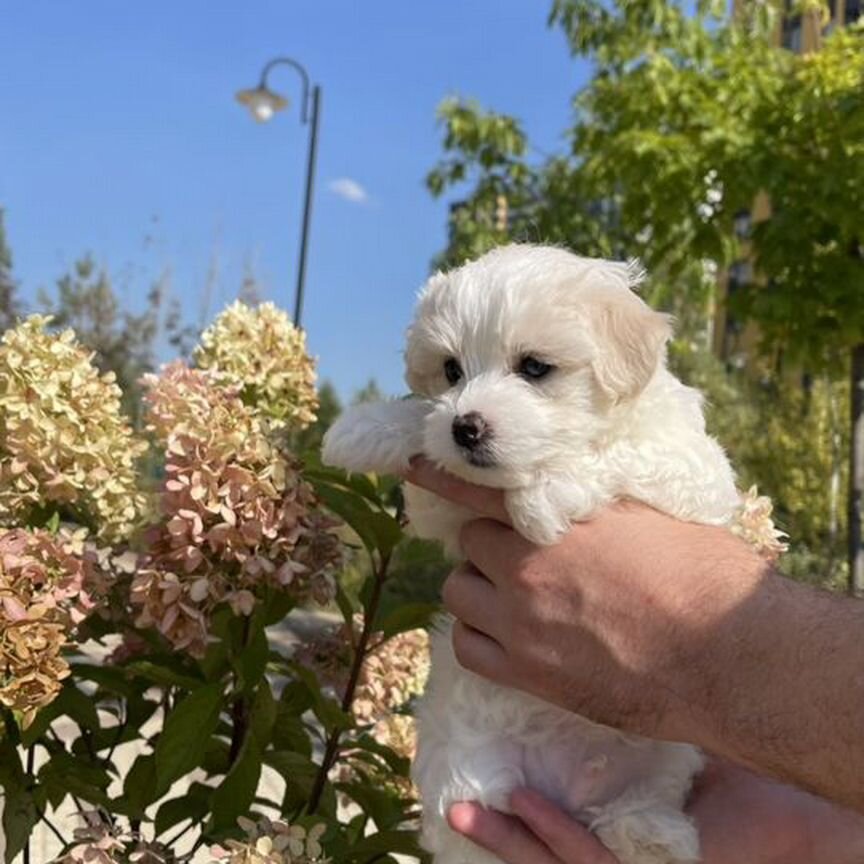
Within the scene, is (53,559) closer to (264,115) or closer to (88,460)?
(88,460)

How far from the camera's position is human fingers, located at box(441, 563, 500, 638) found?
1.71 metres

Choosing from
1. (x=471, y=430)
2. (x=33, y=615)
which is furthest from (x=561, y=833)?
(x=33, y=615)

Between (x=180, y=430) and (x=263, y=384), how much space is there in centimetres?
48

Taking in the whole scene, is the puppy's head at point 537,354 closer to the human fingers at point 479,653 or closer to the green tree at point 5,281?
the human fingers at point 479,653

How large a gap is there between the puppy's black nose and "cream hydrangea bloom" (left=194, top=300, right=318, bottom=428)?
0.77m

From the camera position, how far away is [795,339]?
26.0 ft

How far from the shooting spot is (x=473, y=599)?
5.71 ft

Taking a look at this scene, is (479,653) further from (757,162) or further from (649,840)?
(757,162)

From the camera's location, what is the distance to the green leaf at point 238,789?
198 cm

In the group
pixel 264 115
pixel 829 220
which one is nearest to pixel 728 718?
pixel 829 220

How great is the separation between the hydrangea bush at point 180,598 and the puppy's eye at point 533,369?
45 cm

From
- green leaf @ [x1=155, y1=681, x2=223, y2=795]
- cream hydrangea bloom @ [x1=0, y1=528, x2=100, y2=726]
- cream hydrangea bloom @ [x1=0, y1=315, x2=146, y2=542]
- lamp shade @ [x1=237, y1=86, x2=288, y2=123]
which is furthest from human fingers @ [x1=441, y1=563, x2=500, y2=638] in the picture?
lamp shade @ [x1=237, y1=86, x2=288, y2=123]

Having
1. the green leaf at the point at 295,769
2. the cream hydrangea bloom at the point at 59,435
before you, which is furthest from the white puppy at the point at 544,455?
the cream hydrangea bloom at the point at 59,435

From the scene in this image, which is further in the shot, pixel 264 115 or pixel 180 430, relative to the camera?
pixel 264 115
